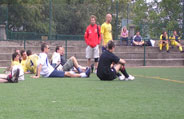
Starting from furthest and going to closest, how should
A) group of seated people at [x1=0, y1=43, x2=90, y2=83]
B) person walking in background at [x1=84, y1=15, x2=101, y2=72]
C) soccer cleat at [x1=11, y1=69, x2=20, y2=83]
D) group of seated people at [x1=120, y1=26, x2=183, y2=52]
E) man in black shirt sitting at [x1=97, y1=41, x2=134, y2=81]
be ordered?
group of seated people at [x1=120, y1=26, x2=183, y2=52], person walking in background at [x1=84, y1=15, x2=101, y2=72], man in black shirt sitting at [x1=97, y1=41, x2=134, y2=81], group of seated people at [x1=0, y1=43, x2=90, y2=83], soccer cleat at [x1=11, y1=69, x2=20, y2=83]

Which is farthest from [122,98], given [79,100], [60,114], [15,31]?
[15,31]

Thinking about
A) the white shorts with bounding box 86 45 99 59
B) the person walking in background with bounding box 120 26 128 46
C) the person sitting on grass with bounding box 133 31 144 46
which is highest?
the person walking in background with bounding box 120 26 128 46

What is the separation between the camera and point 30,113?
20.8 ft

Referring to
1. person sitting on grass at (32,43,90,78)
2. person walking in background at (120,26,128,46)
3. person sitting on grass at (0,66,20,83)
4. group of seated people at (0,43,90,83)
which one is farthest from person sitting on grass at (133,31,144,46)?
person sitting on grass at (0,66,20,83)

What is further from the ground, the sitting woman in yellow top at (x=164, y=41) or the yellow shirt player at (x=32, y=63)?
the sitting woman in yellow top at (x=164, y=41)

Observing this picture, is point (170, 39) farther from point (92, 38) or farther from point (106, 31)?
point (92, 38)

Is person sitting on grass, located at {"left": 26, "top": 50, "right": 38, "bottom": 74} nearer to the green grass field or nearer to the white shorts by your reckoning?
the white shorts

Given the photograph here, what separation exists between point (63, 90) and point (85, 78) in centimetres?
402

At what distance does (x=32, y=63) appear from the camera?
15.5m

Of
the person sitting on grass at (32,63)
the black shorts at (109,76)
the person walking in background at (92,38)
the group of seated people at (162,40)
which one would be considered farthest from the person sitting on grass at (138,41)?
the black shorts at (109,76)

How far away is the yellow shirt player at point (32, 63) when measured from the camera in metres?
15.3

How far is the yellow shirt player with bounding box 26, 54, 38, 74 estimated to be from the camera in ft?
50.3

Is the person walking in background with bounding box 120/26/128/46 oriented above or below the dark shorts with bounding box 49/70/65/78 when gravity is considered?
above

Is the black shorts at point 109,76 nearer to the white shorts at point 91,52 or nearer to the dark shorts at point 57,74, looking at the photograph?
the dark shorts at point 57,74
